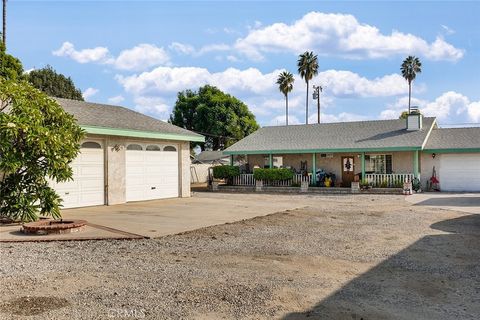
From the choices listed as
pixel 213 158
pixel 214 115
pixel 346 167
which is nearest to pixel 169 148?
pixel 346 167

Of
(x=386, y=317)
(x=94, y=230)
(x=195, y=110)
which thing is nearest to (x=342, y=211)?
(x=94, y=230)

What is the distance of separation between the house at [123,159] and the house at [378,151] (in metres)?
9.79

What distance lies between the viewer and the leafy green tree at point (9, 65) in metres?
21.3

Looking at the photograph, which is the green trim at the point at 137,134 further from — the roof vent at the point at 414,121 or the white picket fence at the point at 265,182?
the roof vent at the point at 414,121

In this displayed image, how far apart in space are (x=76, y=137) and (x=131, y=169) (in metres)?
7.15

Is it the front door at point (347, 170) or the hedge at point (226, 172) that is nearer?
the front door at point (347, 170)

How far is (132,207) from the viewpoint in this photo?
1634 cm

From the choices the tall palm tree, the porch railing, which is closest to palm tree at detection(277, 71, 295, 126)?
the tall palm tree

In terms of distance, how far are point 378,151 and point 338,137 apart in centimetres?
362

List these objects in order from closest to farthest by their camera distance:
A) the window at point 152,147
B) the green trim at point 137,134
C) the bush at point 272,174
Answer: the green trim at point 137,134, the window at point 152,147, the bush at point 272,174

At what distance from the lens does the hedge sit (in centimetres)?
2980

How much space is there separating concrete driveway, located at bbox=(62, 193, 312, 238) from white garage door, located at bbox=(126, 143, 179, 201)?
0.80 meters

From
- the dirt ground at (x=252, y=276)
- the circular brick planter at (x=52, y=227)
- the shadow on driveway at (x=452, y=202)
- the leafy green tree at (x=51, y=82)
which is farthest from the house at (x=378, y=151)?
the leafy green tree at (x=51, y=82)

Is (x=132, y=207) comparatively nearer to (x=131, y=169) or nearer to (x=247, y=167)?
(x=131, y=169)
